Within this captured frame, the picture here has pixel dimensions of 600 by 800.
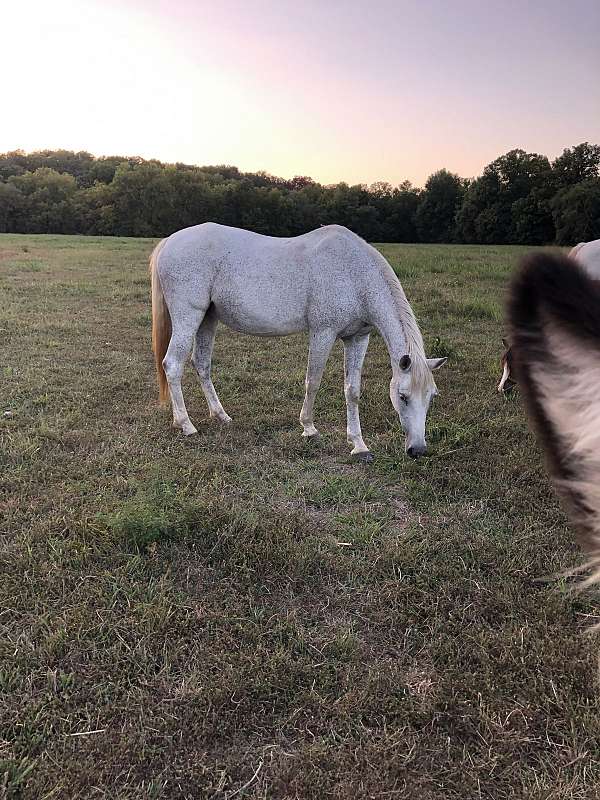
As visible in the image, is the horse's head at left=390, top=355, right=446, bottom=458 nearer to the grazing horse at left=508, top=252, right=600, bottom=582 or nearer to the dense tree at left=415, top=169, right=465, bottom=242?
the grazing horse at left=508, top=252, right=600, bottom=582

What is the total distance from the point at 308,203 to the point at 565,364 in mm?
48137

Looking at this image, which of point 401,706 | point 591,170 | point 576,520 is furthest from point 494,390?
point 591,170

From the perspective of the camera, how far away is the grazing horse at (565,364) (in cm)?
40

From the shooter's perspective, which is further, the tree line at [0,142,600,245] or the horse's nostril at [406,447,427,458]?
the tree line at [0,142,600,245]

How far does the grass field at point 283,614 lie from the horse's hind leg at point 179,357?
0.61 feet

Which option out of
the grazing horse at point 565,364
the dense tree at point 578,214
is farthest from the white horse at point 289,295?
the dense tree at point 578,214

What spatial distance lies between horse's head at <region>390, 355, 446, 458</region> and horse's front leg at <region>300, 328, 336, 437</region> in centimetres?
73

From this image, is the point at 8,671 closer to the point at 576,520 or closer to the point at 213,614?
the point at 213,614

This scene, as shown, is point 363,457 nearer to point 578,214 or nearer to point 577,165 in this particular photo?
point 578,214

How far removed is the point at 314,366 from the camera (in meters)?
4.42

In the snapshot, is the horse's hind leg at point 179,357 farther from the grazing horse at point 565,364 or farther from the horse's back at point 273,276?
the grazing horse at point 565,364

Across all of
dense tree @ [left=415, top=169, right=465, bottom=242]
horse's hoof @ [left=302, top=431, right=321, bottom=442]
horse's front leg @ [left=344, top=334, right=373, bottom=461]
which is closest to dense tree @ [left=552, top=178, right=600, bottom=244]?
dense tree @ [left=415, top=169, right=465, bottom=242]

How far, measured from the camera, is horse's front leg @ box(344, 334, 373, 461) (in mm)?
4145

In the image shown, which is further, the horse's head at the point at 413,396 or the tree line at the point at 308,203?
the tree line at the point at 308,203
